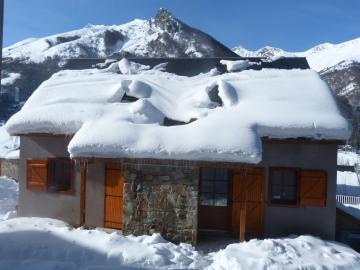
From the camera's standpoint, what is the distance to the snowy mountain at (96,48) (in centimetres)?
7144

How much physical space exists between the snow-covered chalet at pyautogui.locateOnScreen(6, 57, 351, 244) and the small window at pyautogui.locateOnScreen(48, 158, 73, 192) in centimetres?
3

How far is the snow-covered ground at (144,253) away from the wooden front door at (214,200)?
173 centimetres

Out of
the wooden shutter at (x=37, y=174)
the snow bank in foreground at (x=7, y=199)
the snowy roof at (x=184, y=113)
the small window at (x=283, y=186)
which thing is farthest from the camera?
the snow bank in foreground at (x=7, y=199)

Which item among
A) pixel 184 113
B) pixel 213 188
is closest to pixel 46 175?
pixel 184 113

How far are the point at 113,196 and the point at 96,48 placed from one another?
362ft

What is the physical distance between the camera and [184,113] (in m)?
9.22

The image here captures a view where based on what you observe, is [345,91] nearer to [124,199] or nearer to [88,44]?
[88,44]

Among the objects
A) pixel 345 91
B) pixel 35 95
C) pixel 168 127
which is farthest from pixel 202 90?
pixel 345 91

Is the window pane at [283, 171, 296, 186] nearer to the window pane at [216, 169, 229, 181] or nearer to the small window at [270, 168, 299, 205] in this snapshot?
the small window at [270, 168, 299, 205]

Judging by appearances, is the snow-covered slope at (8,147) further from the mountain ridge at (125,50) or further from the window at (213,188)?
the mountain ridge at (125,50)

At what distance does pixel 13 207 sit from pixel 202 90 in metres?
6.95

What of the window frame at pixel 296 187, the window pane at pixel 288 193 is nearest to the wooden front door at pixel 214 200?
the window frame at pixel 296 187

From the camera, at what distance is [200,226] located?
9.41 meters

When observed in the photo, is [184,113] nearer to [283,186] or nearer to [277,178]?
[277,178]
